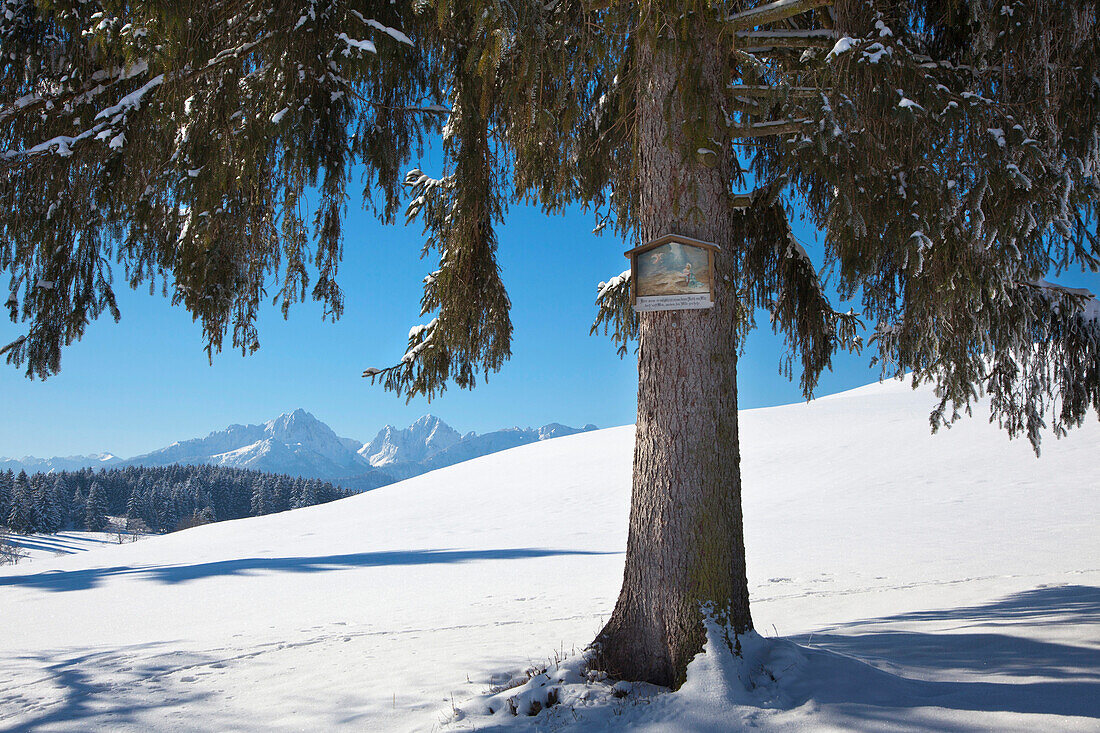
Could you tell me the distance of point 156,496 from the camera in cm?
8694

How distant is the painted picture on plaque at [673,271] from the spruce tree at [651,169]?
0.44 ft

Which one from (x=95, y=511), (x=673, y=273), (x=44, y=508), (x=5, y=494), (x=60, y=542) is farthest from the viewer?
(x=95, y=511)

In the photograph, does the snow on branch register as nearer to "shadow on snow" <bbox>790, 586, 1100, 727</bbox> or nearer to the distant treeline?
"shadow on snow" <bbox>790, 586, 1100, 727</bbox>

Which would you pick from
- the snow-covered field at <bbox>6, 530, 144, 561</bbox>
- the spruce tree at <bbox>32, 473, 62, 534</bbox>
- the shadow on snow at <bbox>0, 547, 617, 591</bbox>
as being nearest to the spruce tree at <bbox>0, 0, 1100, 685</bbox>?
the shadow on snow at <bbox>0, 547, 617, 591</bbox>

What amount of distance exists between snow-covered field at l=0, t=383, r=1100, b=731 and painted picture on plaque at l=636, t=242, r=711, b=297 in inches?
72.2

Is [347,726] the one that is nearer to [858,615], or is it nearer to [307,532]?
[858,615]

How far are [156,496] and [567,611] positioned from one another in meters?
96.9

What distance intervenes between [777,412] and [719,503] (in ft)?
92.6

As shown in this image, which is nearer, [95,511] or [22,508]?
[22,508]

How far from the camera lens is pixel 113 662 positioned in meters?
5.46

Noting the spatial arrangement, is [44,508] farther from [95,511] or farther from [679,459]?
[679,459]

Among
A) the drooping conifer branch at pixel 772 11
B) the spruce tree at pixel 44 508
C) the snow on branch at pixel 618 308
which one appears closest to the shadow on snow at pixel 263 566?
the snow on branch at pixel 618 308

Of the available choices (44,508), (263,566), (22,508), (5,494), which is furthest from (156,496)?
(263,566)

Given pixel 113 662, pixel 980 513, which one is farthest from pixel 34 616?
pixel 980 513
